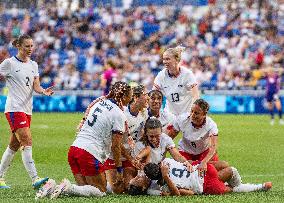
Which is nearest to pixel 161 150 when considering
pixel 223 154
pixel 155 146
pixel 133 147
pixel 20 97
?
pixel 155 146

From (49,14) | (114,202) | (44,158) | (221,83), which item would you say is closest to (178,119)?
(114,202)

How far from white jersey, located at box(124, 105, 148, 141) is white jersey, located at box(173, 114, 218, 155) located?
1.60 feet

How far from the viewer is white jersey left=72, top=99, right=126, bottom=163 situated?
11.8m

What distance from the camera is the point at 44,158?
19.5 meters

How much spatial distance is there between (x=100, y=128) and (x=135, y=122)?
57.1 inches

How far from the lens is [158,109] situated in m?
13.7

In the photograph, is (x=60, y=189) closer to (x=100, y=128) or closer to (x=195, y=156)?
(x=100, y=128)

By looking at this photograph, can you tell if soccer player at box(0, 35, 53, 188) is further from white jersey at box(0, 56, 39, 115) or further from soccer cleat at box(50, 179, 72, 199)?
soccer cleat at box(50, 179, 72, 199)

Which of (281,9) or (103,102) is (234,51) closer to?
(281,9)

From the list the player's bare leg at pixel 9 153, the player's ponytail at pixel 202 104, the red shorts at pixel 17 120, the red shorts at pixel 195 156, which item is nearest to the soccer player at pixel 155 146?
the player's ponytail at pixel 202 104

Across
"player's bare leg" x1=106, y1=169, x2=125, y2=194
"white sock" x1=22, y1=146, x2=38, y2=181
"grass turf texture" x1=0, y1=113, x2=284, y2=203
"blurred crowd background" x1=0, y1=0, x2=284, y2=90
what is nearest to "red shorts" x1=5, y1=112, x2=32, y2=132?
"white sock" x1=22, y1=146, x2=38, y2=181

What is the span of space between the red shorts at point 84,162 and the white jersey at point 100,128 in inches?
2.2

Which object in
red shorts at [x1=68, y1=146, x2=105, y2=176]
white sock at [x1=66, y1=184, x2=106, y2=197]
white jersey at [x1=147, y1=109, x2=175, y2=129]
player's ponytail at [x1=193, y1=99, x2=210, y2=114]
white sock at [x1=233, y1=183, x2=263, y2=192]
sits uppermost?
player's ponytail at [x1=193, y1=99, x2=210, y2=114]

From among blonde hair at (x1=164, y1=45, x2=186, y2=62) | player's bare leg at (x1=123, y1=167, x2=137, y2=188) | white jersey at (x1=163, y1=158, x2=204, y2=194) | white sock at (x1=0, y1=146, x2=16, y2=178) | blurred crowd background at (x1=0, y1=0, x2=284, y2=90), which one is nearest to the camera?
white jersey at (x1=163, y1=158, x2=204, y2=194)
